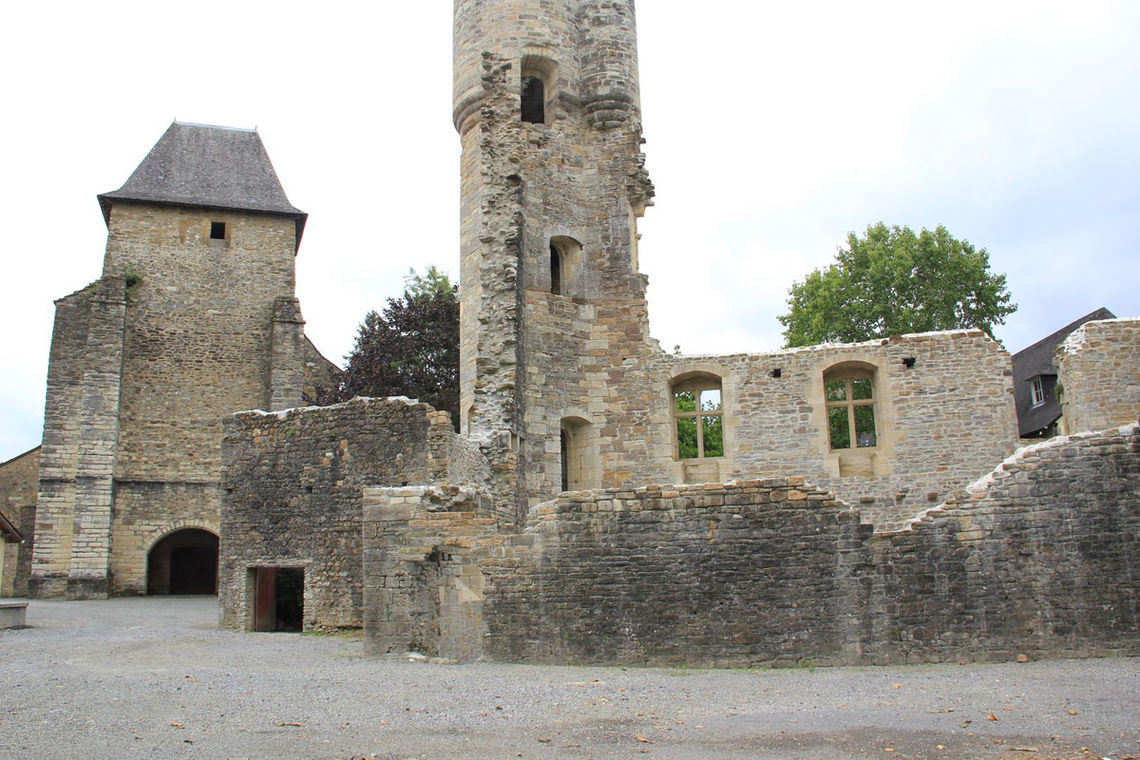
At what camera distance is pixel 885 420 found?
15.6 m

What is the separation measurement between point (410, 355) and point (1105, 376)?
17.2 m

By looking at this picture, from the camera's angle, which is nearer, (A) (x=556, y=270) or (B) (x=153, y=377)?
(A) (x=556, y=270)

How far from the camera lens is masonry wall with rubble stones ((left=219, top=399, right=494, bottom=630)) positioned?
44.0 feet

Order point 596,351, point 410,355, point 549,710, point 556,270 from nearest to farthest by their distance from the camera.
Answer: point 549,710
point 596,351
point 556,270
point 410,355

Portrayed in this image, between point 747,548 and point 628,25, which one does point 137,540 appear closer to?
point 628,25

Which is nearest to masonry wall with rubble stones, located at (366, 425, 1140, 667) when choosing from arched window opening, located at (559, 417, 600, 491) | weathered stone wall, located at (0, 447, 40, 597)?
arched window opening, located at (559, 417, 600, 491)

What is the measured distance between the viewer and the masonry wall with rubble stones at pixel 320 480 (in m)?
13.4

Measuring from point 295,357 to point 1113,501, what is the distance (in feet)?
74.5

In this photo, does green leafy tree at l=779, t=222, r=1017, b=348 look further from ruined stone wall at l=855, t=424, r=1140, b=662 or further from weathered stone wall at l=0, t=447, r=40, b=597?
weathered stone wall at l=0, t=447, r=40, b=597

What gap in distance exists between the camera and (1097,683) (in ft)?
25.7

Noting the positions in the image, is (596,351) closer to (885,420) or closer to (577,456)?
(577,456)

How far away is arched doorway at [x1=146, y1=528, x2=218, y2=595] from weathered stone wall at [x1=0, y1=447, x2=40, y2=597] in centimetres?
405

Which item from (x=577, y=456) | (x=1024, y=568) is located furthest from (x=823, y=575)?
(x=577, y=456)

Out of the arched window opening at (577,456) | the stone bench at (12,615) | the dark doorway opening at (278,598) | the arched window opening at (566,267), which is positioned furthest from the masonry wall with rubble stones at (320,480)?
the arched window opening at (566,267)
